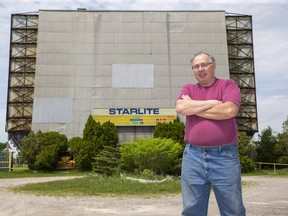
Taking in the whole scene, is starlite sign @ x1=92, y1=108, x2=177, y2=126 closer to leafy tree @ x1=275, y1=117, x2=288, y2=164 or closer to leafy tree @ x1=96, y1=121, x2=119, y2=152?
leafy tree @ x1=96, y1=121, x2=119, y2=152

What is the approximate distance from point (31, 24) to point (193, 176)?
43564mm

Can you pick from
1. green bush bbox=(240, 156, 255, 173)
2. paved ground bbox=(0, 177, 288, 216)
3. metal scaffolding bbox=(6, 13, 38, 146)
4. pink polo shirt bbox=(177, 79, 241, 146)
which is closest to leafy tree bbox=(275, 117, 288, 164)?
green bush bbox=(240, 156, 255, 173)

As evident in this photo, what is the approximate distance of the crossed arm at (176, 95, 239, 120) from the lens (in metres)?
3.80

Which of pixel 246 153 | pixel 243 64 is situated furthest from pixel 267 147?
pixel 243 64

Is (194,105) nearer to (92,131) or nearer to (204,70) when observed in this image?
(204,70)

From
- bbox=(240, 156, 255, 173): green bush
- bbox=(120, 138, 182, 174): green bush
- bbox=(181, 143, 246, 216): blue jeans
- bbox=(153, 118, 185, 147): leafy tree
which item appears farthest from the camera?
bbox=(153, 118, 185, 147): leafy tree

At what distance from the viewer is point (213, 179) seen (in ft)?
12.5

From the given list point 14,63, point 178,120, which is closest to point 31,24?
point 14,63

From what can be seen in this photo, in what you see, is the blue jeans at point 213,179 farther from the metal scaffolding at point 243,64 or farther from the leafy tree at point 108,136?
the metal scaffolding at point 243,64

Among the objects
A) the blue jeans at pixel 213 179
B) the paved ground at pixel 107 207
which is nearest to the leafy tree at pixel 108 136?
the paved ground at pixel 107 207

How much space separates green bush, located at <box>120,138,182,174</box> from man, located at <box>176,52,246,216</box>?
1532 centimetres

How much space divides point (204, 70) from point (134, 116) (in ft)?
111

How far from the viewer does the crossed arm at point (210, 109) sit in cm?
380

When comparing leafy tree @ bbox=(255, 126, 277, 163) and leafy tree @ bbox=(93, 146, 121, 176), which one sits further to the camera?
leafy tree @ bbox=(255, 126, 277, 163)
